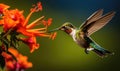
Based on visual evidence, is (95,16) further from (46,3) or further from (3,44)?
(46,3)

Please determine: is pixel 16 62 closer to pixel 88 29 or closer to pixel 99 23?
pixel 99 23

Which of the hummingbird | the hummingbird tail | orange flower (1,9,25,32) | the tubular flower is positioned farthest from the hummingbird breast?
the tubular flower

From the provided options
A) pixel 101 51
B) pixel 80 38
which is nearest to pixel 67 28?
pixel 80 38

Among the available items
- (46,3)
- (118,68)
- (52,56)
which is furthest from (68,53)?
(46,3)

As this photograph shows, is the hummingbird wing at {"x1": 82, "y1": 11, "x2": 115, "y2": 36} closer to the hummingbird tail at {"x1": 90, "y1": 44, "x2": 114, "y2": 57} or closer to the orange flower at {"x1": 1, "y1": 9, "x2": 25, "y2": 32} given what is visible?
the hummingbird tail at {"x1": 90, "y1": 44, "x2": 114, "y2": 57}

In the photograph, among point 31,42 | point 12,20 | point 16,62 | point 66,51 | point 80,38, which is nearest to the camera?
point 16,62
